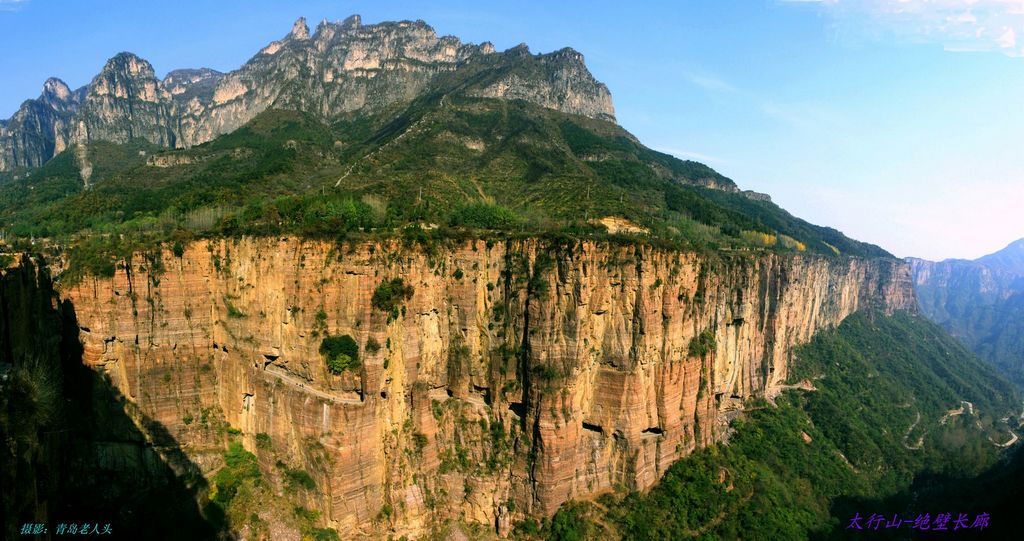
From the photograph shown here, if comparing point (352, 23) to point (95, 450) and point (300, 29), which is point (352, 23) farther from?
point (95, 450)

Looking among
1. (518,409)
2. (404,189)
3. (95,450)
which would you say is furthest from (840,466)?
(95,450)

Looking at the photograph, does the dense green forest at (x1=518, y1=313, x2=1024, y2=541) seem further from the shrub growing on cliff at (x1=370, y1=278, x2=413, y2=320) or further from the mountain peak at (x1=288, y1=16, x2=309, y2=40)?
the mountain peak at (x1=288, y1=16, x2=309, y2=40)

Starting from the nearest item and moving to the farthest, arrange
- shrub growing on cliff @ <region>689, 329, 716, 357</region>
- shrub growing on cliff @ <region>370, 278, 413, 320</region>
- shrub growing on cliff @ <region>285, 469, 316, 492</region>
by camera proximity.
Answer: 1. shrub growing on cliff @ <region>285, 469, 316, 492</region>
2. shrub growing on cliff @ <region>370, 278, 413, 320</region>
3. shrub growing on cliff @ <region>689, 329, 716, 357</region>

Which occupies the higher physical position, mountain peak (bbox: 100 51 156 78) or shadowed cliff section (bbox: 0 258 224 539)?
mountain peak (bbox: 100 51 156 78)

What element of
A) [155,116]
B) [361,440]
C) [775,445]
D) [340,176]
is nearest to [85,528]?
[361,440]

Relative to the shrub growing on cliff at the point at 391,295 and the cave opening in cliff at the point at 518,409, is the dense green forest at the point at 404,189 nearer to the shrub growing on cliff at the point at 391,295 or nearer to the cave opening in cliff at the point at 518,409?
the shrub growing on cliff at the point at 391,295

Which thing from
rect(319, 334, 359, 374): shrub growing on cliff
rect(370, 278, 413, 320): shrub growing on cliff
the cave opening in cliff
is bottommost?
the cave opening in cliff

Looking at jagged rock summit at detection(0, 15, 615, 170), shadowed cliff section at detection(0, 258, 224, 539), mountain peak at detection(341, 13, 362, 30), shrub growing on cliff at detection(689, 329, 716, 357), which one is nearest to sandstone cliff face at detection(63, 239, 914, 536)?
shadowed cliff section at detection(0, 258, 224, 539)

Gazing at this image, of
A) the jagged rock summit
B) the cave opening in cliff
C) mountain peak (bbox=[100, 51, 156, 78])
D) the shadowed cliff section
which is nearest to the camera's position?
the shadowed cliff section
